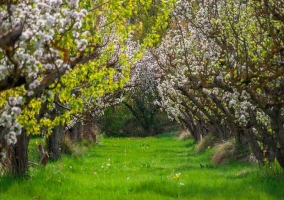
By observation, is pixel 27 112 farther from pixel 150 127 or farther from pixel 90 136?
pixel 150 127

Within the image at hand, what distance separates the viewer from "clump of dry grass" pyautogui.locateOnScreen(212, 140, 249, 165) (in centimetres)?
2497

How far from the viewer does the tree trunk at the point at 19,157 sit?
17.4m

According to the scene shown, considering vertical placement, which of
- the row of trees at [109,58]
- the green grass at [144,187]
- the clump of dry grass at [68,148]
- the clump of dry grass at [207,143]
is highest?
the row of trees at [109,58]

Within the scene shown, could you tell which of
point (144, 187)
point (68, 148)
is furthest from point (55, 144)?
point (144, 187)

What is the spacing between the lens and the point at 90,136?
42.2 metres

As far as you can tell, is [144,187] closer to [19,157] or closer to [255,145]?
[19,157]

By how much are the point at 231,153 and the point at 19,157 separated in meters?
10.5

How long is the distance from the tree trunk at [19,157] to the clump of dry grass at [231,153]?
10.0 m

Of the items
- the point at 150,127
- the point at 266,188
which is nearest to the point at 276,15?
the point at 266,188

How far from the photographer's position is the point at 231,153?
2523 centimetres

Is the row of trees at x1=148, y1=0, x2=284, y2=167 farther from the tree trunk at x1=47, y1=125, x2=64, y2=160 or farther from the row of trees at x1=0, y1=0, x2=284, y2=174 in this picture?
the tree trunk at x1=47, y1=125, x2=64, y2=160

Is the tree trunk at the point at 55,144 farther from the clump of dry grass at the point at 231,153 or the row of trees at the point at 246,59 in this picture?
the clump of dry grass at the point at 231,153

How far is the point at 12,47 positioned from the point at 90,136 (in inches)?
1379

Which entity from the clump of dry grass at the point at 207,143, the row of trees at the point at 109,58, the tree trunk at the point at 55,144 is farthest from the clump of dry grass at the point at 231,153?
the clump of dry grass at the point at 207,143
